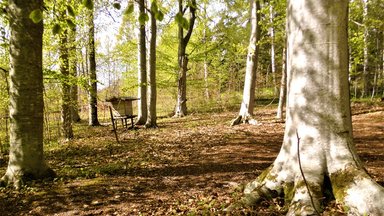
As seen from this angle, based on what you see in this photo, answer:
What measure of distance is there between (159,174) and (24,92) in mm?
2769

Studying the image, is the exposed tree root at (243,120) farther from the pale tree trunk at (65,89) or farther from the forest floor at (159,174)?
the pale tree trunk at (65,89)

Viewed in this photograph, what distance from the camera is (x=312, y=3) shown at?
2754 millimetres

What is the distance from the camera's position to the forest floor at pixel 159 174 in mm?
3672

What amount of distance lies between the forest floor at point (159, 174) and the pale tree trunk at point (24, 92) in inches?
15.1

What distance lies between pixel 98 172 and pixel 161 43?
16.6 m

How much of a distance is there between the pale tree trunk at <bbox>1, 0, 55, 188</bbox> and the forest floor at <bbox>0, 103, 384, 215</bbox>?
15.1 inches

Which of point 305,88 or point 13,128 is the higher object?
point 305,88

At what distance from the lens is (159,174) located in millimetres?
5363

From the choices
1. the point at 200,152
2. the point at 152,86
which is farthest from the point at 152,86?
the point at 200,152

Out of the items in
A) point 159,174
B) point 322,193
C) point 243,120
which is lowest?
point 159,174

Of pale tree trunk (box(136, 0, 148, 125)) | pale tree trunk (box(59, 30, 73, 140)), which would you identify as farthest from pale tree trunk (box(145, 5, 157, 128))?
pale tree trunk (box(59, 30, 73, 140))

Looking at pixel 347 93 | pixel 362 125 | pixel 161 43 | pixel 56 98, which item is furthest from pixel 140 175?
pixel 161 43

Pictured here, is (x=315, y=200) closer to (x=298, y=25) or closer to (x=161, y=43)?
(x=298, y=25)

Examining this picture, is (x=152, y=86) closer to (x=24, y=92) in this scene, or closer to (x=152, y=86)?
(x=152, y=86)
